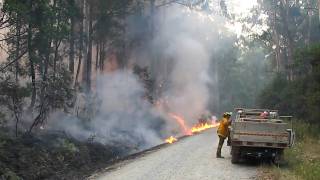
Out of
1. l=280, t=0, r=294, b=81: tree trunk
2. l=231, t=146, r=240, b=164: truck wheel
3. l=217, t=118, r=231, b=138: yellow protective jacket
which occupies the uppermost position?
l=280, t=0, r=294, b=81: tree trunk

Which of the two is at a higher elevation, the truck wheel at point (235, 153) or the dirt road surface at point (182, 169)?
the truck wheel at point (235, 153)

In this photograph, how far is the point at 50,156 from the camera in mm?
17781

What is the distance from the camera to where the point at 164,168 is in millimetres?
15180

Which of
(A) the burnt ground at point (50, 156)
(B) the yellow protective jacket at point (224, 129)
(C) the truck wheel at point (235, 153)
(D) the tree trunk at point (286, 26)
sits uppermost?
(D) the tree trunk at point (286, 26)

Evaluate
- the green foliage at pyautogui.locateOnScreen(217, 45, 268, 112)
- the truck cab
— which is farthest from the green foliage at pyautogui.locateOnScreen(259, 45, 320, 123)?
the green foliage at pyautogui.locateOnScreen(217, 45, 268, 112)

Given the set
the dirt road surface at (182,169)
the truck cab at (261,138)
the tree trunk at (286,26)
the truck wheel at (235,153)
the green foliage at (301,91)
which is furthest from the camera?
the tree trunk at (286,26)

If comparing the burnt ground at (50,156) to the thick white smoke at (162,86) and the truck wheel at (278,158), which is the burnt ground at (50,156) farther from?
the truck wheel at (278,158)

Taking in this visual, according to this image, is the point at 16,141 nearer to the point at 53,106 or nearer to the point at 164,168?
the point at 53,106

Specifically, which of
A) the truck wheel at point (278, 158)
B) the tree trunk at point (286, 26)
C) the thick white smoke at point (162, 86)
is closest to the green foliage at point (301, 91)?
the tree trunk at point (286, 26)

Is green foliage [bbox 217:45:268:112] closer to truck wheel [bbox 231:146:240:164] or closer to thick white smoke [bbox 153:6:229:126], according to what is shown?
thick white smoke [bbox 153:6:229:126]

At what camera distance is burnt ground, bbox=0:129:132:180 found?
1536 cm

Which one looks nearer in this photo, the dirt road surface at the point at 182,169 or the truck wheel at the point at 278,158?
the dirt road surface at the point at 182,169

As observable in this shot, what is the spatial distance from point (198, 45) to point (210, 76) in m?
14.2

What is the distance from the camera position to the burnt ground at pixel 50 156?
15.4 metres
